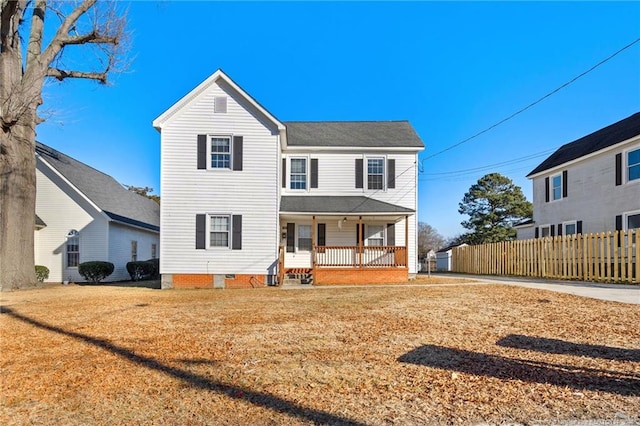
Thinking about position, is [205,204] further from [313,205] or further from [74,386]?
[74,386]

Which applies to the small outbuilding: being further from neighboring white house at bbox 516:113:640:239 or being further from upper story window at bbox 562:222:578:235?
upper story window at bbox 562:222:578:235

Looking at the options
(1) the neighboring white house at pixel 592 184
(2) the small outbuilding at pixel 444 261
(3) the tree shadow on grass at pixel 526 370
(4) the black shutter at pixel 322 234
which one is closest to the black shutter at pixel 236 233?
(4) the black shutter at pixel 322 234

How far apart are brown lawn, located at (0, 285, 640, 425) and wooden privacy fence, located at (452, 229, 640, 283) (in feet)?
22.7

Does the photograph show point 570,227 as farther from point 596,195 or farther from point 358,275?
point 358,275

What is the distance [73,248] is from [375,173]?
15.1 metres

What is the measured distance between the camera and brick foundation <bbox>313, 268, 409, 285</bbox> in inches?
611

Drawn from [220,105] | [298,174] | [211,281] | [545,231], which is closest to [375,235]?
[298,174]

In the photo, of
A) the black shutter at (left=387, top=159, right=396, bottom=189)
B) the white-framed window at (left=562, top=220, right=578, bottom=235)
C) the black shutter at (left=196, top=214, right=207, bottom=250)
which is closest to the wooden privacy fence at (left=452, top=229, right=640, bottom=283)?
the white-framed window at (left=562, top=220, right=578, bottom=235)

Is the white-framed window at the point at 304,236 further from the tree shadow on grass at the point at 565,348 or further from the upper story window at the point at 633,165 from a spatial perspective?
the upper story window at the point at 633,165

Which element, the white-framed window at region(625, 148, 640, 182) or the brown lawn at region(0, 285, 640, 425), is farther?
the white-framed window at region(625, 148, 640, 182)

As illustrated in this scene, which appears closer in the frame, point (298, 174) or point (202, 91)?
point (202, 91)

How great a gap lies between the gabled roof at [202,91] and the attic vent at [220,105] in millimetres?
583

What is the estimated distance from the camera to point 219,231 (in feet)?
49.7

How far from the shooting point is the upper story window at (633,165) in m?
16.1
